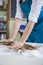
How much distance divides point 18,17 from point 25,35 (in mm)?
380

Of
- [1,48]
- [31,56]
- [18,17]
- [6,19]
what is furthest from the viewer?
[6,19]

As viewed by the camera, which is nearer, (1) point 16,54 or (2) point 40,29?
(1) point 16,54

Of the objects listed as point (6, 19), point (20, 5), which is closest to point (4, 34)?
point (6, 19)

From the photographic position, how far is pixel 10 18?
4426 mm

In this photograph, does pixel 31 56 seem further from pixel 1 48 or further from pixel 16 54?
pixel 1 48

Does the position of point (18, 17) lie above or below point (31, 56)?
above

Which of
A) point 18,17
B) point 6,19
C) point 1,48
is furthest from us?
point 6,19

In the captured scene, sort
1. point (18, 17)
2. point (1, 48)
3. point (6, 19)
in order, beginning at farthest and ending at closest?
point (6, 19) → point (18, 17) → point (1, 48)

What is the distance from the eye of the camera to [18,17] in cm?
150

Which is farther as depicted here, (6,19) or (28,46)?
(6,19)

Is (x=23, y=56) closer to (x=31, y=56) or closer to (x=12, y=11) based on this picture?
(x=31, y=56)

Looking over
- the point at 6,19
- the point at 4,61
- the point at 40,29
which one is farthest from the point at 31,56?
the point at 6,19

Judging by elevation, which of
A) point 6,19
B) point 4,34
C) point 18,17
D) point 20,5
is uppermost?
point 20,5

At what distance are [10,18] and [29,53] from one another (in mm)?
3485
